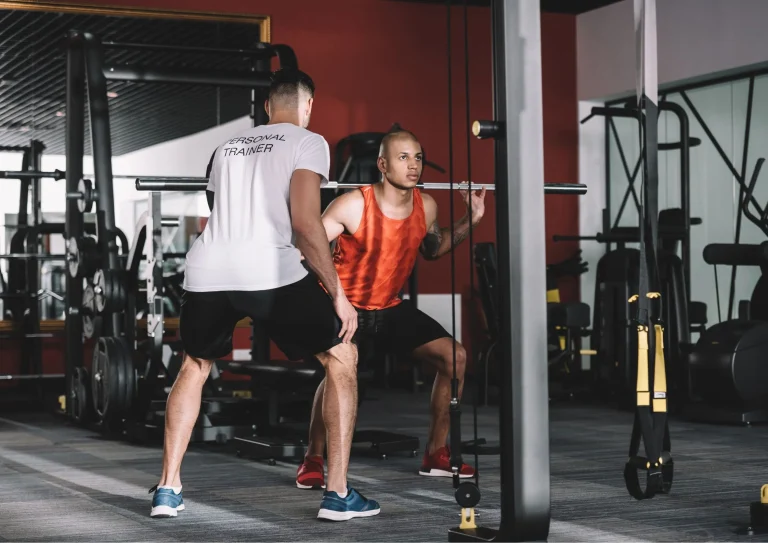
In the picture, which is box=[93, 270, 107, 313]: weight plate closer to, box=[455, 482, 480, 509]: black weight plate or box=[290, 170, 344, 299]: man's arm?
box=[290, 170, 344, 299]: man's arm

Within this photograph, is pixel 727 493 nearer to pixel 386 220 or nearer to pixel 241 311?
pixel 386 220

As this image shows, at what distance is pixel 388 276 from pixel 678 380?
2.87 metres

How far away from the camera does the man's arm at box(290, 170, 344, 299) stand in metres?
3.04

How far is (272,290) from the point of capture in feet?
10.2

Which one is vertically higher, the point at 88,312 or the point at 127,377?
the point at 88,312

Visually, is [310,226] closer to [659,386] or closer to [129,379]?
[659,386]

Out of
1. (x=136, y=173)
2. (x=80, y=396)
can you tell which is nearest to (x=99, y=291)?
(x=80, y=396)

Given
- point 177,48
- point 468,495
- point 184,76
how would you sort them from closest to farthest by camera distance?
point 468,495 → point 184,76 → point 177,48

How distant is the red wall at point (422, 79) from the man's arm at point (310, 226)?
16.2 ft

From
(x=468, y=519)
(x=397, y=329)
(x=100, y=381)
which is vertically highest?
(x=397, y=329)

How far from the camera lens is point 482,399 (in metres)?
6.95

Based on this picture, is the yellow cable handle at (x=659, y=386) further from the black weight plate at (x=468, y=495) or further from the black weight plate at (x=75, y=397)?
→ the black weight plate at (x=75, y=397)

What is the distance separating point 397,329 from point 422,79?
4.85 metres

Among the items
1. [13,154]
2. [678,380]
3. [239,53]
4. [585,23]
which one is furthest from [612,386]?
[13,154]
